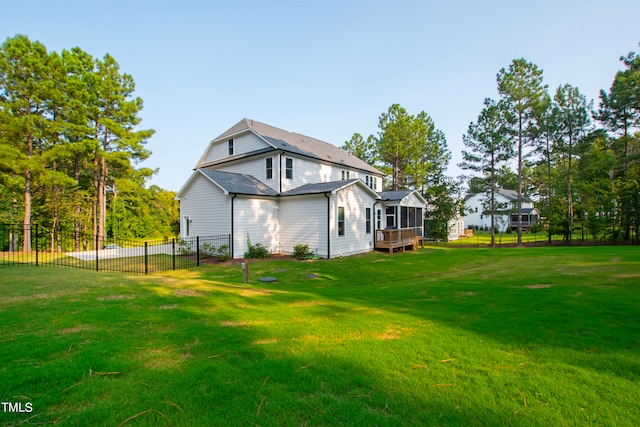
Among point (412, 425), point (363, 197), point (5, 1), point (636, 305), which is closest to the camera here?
point (412, 425)

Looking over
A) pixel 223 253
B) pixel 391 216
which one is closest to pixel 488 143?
pixel 391 216

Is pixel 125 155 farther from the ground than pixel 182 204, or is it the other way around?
pixel 125 155

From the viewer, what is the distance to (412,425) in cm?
211

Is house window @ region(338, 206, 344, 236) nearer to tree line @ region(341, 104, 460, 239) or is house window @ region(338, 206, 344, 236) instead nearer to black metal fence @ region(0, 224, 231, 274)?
black metal fence @ region(0, 224, 231, 274)

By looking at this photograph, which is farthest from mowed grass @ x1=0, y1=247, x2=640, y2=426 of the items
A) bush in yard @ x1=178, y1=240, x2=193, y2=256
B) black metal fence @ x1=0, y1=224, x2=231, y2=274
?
bush in yard @ x1=178, y1=240, x2=193, y2=256

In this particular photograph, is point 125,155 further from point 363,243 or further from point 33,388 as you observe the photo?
point 33,388

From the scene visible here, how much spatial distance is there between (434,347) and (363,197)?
15.1 metres

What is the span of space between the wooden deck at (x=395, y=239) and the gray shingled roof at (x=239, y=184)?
8.03m

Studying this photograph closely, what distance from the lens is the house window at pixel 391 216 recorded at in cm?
2339

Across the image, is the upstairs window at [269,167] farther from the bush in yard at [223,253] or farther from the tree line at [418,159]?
the tree line at [418,159]

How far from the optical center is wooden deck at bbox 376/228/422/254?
63.0ft

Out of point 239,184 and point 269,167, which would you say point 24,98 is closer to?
point 239,184

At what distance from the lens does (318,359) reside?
3.23 meters

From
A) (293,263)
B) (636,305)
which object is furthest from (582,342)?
(293,263)
